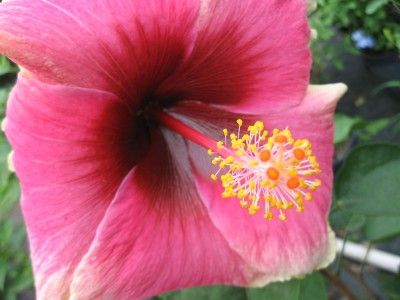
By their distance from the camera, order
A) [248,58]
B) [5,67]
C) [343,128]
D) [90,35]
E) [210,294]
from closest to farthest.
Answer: [90,35]
[248,58]
[210,294]
[5,67]
[343,128]

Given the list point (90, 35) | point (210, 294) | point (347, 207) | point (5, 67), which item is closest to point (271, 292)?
point (210, 294)

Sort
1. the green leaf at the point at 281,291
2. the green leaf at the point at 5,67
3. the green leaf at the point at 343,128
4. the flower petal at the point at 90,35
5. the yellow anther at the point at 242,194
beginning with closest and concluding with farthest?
1. the flower petal at the point at 90,35
2. the yellow anther at the point at 242,194
3. the green leaf at the point at 281,291
4. the green leaf at the point at 5,67
5. the green leaf at the point at 343,128

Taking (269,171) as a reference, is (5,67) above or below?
above

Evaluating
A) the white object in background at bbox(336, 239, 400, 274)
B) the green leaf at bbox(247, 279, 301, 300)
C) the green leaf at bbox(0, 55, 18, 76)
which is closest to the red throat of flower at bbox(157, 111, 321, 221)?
the green leaf at bbox(247, 279, 301, 300)

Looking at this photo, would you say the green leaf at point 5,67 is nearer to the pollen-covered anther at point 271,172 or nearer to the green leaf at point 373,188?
the pollen-covered anther at point 271,172

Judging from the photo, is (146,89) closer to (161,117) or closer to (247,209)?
(161,117)

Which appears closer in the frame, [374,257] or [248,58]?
[248,58]

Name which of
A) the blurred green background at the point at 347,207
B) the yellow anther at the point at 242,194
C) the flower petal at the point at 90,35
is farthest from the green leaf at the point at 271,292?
the flower petal at the point at 90,35

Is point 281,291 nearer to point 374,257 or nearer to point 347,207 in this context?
point 347,207
